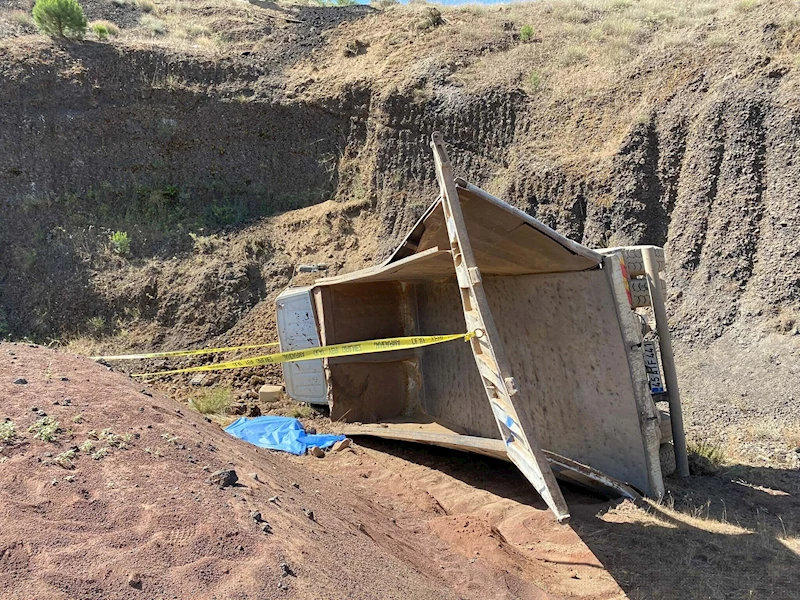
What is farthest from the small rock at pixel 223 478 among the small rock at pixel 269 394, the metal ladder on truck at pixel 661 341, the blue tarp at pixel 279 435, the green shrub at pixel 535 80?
the green shrub at pixel 535 80

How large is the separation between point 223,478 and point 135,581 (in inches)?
43.7

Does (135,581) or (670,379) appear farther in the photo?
(670,379)

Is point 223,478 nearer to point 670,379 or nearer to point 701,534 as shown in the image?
point 701,534

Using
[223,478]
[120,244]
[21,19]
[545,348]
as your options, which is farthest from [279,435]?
[21,19]

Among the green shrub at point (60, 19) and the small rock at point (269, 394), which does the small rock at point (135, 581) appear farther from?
the green shrub at point (60, 19)

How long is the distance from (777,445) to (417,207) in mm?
9608

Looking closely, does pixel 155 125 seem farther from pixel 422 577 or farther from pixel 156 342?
pixel 422 577

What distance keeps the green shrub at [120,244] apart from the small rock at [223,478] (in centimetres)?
1297

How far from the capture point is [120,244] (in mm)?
14977

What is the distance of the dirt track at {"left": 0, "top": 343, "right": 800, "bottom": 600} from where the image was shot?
8.45ft

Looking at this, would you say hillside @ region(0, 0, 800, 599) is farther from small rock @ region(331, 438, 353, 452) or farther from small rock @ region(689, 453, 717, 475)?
small rock @ region(331, 438, 353, 452)

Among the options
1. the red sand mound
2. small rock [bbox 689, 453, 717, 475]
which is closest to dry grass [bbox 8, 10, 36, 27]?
the red sand mound

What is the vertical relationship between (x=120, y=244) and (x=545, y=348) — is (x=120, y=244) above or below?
above

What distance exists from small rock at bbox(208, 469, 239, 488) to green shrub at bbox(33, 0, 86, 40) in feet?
62.2
